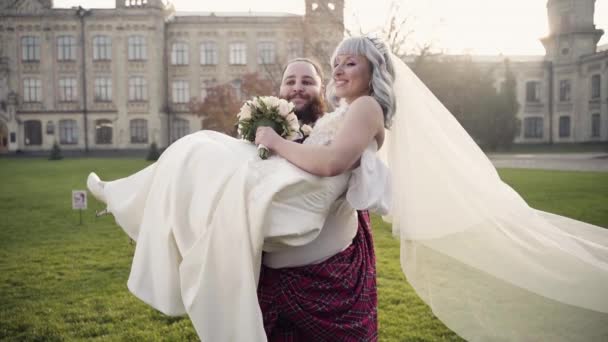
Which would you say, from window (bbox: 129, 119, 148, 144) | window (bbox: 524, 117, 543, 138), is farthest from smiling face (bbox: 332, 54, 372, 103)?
window (bbox: 524, 117, 543, 138)

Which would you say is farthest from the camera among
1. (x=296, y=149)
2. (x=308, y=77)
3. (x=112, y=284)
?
(x=112, y=284)

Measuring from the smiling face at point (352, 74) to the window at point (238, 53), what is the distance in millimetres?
43023

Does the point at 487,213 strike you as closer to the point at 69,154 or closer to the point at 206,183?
the point at 206,183

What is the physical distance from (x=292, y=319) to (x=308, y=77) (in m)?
1.73

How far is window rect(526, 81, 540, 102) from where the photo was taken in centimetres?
4928

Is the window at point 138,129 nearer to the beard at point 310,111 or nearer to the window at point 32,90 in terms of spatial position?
the window at point 32,90

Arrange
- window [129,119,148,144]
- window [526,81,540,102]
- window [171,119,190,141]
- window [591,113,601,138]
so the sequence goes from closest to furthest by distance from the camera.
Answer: window [129,119,148,144]
window [171,119,190,141]
window [591,113,601,138]
window [526,81,540,102]

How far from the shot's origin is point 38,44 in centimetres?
4228

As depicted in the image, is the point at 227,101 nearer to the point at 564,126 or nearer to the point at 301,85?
the point at 301,85

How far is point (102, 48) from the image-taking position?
138 feet

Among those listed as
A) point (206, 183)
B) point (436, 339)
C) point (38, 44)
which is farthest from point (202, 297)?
point (38, 44)

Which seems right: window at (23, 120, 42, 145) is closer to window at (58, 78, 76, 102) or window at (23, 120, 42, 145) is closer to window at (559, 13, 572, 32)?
window at (58, 78, 76, 102)

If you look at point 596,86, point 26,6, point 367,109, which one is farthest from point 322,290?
point 596,86

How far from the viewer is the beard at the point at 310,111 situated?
3346 millimetres
